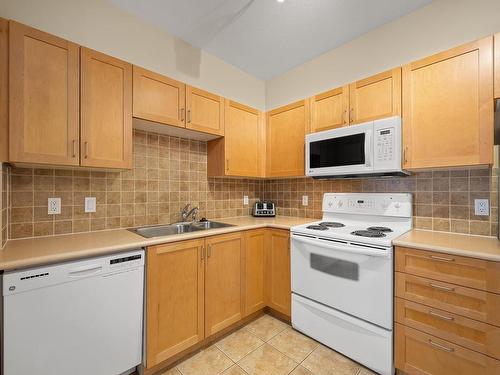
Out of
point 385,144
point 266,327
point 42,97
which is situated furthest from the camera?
point 266,327

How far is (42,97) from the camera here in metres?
1.32

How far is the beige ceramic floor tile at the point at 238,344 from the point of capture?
1.71 meters

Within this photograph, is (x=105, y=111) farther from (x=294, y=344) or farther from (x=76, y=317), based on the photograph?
(x=294, y=344)

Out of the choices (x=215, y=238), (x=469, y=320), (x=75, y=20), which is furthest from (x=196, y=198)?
(x=469, y=320)

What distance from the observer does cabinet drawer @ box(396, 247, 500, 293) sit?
1159 mm

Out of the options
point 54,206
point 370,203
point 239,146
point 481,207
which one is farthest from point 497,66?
point 54,206

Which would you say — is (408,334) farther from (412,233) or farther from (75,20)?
(75,20)

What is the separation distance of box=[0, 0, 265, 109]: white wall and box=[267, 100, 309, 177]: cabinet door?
58cm

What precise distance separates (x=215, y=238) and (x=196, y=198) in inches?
28.0

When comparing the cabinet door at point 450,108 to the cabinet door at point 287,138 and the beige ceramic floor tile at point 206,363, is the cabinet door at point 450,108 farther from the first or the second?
the beige ceramic floor tile at point 206,363

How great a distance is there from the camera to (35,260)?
109cm

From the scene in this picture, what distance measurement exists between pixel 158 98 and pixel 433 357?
2.54 m

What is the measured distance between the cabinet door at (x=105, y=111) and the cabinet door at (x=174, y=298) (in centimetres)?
73

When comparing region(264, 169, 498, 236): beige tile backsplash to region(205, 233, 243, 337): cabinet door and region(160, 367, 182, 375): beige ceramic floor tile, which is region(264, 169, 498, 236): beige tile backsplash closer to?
region(205, 233, 243, 337): cabinet door
